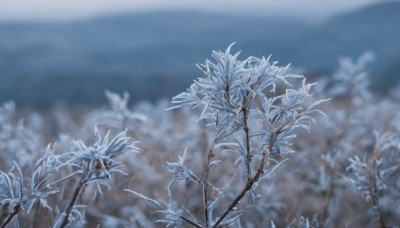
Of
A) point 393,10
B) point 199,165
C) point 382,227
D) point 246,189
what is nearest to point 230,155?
point 199,165

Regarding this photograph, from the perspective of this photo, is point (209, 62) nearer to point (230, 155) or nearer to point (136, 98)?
point (230, 155)

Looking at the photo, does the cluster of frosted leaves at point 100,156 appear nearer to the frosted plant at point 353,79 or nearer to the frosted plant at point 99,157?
the frosted plant at point 99,157

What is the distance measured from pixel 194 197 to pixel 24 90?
38030 millimetres

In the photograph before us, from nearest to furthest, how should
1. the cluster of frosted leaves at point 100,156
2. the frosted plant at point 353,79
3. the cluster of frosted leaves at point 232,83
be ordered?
1. the cluster of frosted leaves at point 232,83
2. the cluster of frosted leaves at point 100,156
3. the frosted plant at point 353,79

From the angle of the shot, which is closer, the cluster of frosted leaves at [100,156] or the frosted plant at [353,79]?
the cluster of frosted leaves at [100,156]

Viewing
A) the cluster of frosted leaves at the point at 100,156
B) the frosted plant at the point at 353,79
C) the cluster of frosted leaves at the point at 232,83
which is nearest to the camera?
the cluster of frosted leaves at the point at 232,83

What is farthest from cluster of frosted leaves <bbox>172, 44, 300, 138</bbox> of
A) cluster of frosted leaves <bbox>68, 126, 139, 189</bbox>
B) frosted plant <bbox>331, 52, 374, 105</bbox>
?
frosted plant <bbox>331, 52, 374, 105</bbox>

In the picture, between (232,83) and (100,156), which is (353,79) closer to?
(232,83)

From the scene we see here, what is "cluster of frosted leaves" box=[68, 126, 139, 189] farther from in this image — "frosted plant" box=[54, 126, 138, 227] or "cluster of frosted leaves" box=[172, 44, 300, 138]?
"cluster of frosted leaves" box=[172, 44, 300, 138]

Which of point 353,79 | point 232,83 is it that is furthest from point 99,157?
point 353,79

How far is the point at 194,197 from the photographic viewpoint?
3.86 meters

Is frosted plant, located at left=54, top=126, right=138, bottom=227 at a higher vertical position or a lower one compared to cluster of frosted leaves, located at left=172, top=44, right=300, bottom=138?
lower

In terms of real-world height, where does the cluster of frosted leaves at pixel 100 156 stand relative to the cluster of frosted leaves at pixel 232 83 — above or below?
below

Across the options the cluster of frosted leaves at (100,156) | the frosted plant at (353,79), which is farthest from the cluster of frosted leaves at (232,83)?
the frosted plant at (353,79)
